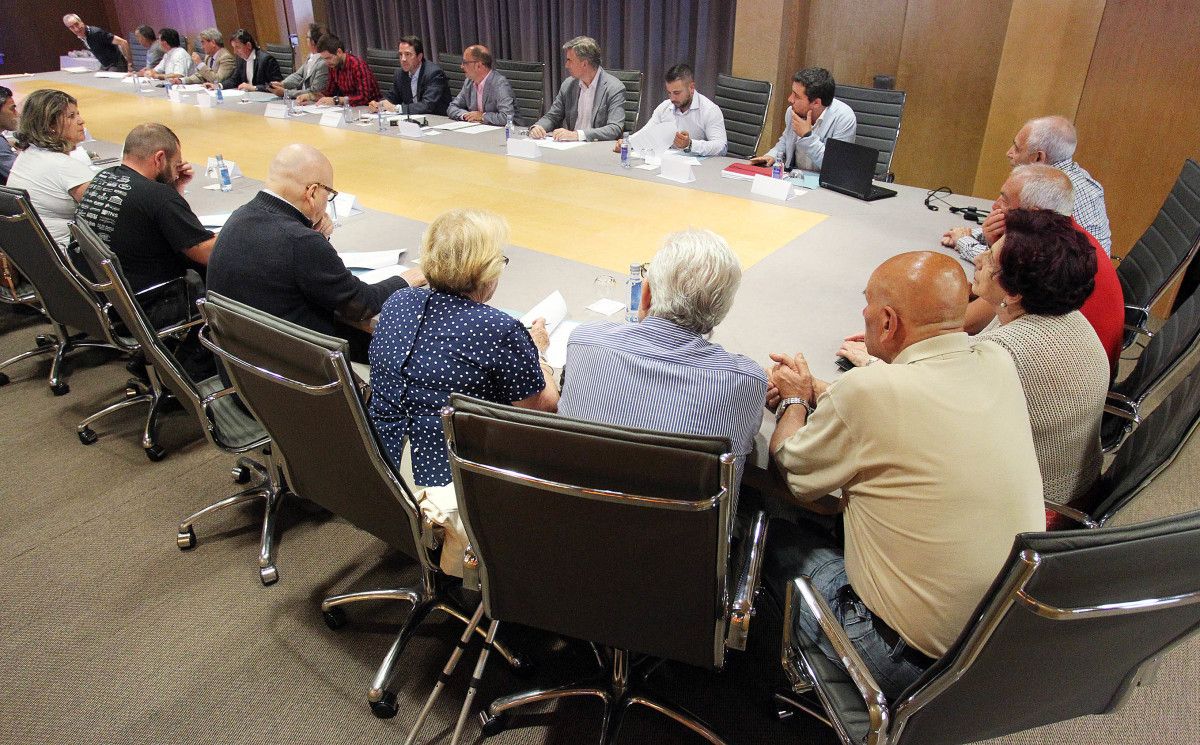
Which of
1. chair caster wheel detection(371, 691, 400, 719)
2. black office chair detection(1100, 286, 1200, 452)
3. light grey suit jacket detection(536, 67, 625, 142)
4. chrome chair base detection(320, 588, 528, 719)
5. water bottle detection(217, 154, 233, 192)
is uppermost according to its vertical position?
light grey suit jacket detection(536, 67, 625, 142)

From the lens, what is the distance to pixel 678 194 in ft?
11.1

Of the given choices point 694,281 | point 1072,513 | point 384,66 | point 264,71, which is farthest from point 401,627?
point 264,71

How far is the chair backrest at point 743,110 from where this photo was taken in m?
4.58

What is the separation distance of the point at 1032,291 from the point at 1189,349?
50cm

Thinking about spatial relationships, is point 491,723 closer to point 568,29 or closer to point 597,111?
point 597,111

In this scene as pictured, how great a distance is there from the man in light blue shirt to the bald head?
2.54 m

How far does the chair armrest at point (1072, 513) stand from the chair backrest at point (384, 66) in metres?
5.98

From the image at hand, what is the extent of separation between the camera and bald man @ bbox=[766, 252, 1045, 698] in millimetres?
Result: 1214

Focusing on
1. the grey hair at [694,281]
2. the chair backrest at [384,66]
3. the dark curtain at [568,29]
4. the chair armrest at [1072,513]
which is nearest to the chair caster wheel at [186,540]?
the grey hair at [694,281]

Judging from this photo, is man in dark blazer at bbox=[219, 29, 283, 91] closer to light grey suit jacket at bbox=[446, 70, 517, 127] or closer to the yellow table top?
the yellow table top

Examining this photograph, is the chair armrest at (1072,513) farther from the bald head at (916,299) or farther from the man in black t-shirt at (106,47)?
the man in black t-shirt at (106,47)

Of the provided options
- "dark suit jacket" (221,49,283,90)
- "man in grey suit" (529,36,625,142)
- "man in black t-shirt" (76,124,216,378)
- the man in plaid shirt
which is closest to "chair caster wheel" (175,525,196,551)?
"man in black t-shirt" (76,124,216,378)

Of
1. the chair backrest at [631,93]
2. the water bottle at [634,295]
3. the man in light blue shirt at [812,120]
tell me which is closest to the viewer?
the water bottle at [634,295]

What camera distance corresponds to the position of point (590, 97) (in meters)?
4.90
